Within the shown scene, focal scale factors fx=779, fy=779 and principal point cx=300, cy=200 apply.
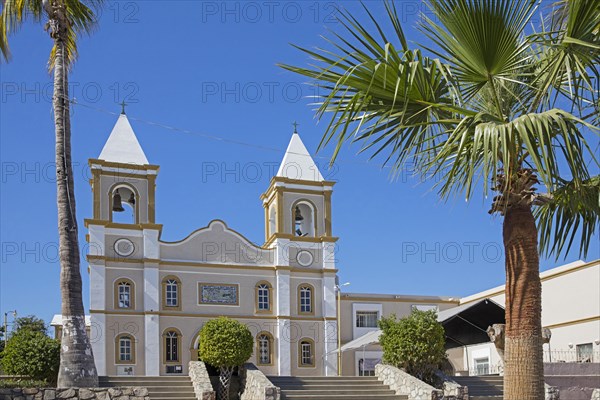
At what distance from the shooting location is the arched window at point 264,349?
35.5 meters

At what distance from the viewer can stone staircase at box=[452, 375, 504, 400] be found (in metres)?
20.9

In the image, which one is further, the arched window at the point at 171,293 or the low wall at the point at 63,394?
the arched window at the point at 171,293

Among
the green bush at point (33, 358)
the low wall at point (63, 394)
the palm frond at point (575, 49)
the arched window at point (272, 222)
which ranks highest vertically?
the arched window at point (272, 222)

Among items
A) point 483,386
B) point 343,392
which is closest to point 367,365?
point 483,386

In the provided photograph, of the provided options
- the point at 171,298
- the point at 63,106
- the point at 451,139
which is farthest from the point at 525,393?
the point at 171,298

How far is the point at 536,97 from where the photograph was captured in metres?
7.73

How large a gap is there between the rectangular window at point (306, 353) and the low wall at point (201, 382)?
14.5m

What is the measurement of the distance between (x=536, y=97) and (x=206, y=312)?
95.7 feet

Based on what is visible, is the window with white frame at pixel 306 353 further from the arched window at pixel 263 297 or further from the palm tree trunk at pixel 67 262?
the palm tree trunk at pixel 67 262

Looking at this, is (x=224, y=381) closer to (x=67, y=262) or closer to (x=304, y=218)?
(x=67, y=262)

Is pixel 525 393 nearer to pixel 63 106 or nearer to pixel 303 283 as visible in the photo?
pixel 63 106

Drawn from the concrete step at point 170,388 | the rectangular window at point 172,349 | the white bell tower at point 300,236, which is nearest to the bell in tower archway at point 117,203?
the rectangular window at point 172,349

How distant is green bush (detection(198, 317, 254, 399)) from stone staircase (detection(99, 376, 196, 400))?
983 millimetres

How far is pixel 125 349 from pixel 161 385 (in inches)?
521
